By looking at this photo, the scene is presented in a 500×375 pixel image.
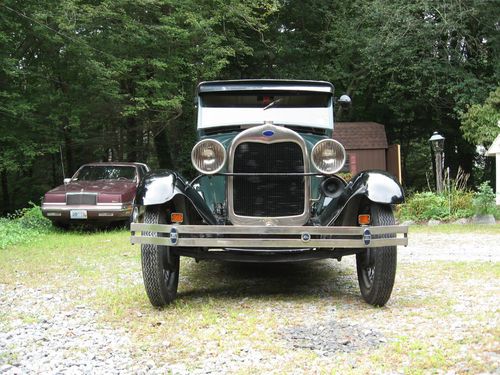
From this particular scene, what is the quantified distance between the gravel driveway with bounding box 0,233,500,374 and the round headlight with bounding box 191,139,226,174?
58.6 inches

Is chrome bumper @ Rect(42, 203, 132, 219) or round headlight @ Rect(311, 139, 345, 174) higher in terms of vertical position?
round headlight @ Rect(311, 139, 345, 174)

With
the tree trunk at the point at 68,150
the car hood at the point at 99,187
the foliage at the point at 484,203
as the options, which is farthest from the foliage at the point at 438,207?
the tree trunk at the point at 68,150

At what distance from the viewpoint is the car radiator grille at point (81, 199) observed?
379 inches

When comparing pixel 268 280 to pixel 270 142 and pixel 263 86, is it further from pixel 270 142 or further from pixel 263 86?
pixel 263 86

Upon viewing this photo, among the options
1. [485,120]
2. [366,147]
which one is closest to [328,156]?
[485,120]

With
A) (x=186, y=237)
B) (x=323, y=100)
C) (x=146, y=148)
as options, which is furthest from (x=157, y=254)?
(x=146, y=148)

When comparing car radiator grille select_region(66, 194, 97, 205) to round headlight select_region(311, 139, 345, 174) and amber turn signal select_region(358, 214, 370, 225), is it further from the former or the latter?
amber turn signal select_region(358, 214, 370, 225)

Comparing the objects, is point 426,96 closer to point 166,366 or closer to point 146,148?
point 146,148

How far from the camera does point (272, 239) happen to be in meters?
3.86

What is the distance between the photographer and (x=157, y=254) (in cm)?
389

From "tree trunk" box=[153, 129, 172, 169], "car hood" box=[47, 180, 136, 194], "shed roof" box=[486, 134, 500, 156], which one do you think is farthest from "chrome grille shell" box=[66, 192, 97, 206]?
"shed roof" box=[486, 134, 500, 156]

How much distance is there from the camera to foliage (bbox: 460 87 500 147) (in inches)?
579

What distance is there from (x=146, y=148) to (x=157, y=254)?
15.6 m

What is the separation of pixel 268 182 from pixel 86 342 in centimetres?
197
